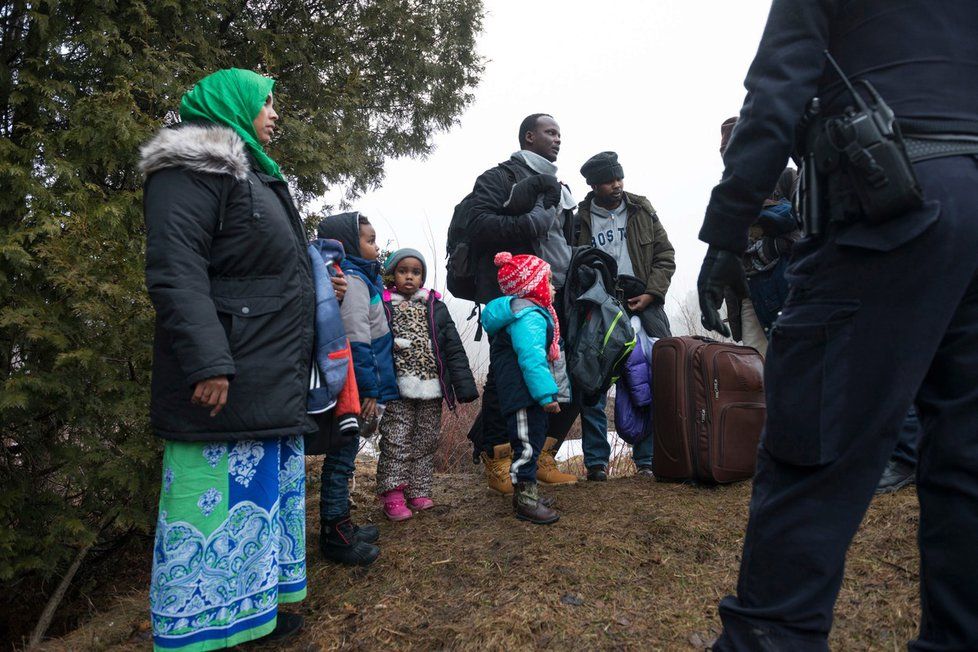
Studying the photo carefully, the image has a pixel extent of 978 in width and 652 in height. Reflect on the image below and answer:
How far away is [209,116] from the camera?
232 centimetres

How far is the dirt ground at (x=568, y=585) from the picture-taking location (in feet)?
7.06

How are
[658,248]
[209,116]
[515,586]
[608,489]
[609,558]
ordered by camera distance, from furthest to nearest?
1. [658,248]
2. [608,489]
3. [609,558]
4. [515,586]
5. [209,116]

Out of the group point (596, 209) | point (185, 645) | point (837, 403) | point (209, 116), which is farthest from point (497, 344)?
point (837, 403)

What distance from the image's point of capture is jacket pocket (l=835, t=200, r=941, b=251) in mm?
1297

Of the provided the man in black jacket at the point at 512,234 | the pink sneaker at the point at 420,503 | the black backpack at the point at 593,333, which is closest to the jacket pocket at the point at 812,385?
the black backpack at the point at 593,333

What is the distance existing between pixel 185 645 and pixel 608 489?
2.46 meters

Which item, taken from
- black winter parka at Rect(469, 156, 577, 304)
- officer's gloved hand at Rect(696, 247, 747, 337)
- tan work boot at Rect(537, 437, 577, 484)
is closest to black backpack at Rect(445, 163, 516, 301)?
black winter parka at Rect(469, 156, 577, 304)

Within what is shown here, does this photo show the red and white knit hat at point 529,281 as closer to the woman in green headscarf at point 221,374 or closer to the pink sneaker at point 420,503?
the pink sneaker at point 420,503

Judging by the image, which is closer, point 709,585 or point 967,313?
point 967,313

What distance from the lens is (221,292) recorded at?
2129 millimetres

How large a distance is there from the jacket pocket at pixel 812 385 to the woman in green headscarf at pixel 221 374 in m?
1.53

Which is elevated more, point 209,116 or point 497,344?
point 209,116

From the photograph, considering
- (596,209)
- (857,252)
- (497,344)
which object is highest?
(596,209)

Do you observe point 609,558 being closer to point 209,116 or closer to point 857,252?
point 857,252
